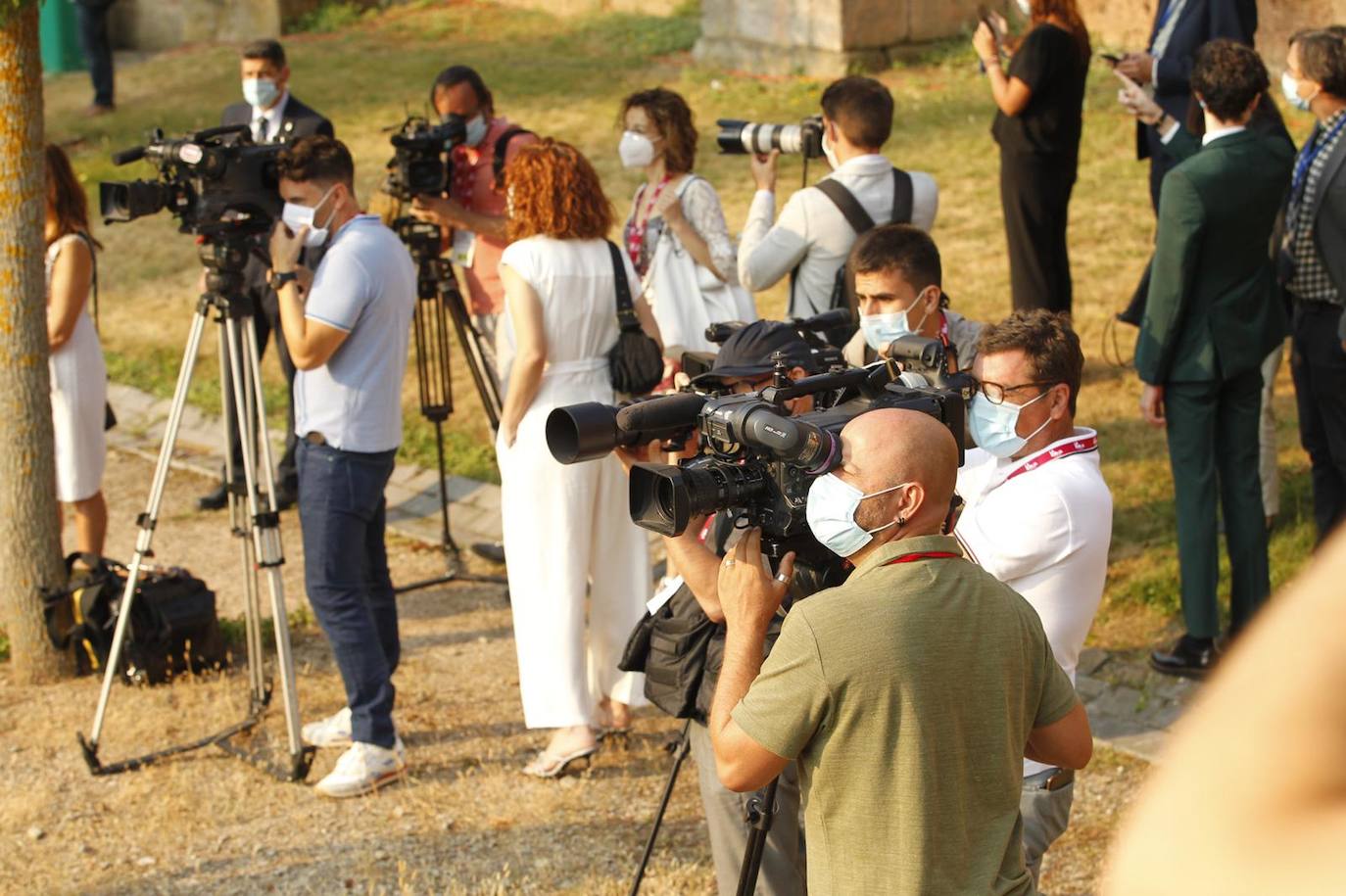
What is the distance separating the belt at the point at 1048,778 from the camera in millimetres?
3520

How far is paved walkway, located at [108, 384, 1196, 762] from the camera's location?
5441 mm

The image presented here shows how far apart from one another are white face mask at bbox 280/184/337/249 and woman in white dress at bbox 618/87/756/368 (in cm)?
130

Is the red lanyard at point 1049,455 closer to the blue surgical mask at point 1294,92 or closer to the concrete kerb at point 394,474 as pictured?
the blue surgical mask at point 1294,92

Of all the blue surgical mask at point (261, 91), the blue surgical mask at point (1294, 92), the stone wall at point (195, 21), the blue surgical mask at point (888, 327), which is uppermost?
the stone wall at point (195, 21)

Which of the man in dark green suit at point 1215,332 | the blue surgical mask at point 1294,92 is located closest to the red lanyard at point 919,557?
the man in dark green suit at point 1215,332

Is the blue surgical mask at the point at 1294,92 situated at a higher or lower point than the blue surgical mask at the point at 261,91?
lower

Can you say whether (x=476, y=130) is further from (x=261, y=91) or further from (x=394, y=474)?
(x=394, y=474)

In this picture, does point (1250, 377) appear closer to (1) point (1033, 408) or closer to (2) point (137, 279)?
(1) point (1033, 408)

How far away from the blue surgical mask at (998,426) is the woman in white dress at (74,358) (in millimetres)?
3898

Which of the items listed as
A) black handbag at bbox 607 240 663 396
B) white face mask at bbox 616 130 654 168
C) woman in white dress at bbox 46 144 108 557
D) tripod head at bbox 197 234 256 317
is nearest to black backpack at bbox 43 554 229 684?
woman in white dress at bbox 46 144 108 557

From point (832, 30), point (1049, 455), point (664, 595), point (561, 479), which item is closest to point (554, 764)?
point (561, 479)

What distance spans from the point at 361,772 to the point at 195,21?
1614 centimetres

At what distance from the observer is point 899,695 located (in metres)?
2.60

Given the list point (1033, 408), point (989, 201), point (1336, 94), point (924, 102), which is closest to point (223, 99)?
point (924, 102)
